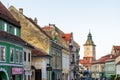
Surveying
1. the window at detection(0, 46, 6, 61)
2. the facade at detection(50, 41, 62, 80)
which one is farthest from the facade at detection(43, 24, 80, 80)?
the window at detection(0, 46, 6, 61)

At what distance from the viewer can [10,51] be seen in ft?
148

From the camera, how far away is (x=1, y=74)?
1734 inches

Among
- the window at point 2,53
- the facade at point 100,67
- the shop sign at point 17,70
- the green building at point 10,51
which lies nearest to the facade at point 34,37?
the green building at point 10,51

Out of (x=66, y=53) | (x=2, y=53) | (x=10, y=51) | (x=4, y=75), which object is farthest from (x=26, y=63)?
(x=66, y=53)

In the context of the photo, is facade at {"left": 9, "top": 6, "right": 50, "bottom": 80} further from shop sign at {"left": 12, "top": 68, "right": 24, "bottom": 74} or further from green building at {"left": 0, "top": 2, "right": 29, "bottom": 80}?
shop sign at {"left": 12, "top": 68, "right": 24, "bottom": 74}

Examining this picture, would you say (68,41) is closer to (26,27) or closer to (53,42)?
(53,42)

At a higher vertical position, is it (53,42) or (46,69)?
(53,42)

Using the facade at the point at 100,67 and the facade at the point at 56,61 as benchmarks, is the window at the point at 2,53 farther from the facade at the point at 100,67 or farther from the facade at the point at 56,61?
the facade at the point at 100,67

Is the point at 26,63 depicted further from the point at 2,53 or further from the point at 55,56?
the point at 55,56

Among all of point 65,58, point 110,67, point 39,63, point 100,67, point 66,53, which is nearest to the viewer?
point 39,63

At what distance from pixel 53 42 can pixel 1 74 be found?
26634 millimetres

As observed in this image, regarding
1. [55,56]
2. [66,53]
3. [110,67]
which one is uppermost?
[66,53]

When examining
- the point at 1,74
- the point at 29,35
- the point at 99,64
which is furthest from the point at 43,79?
the point at 99,64

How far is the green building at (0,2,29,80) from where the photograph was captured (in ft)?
141
